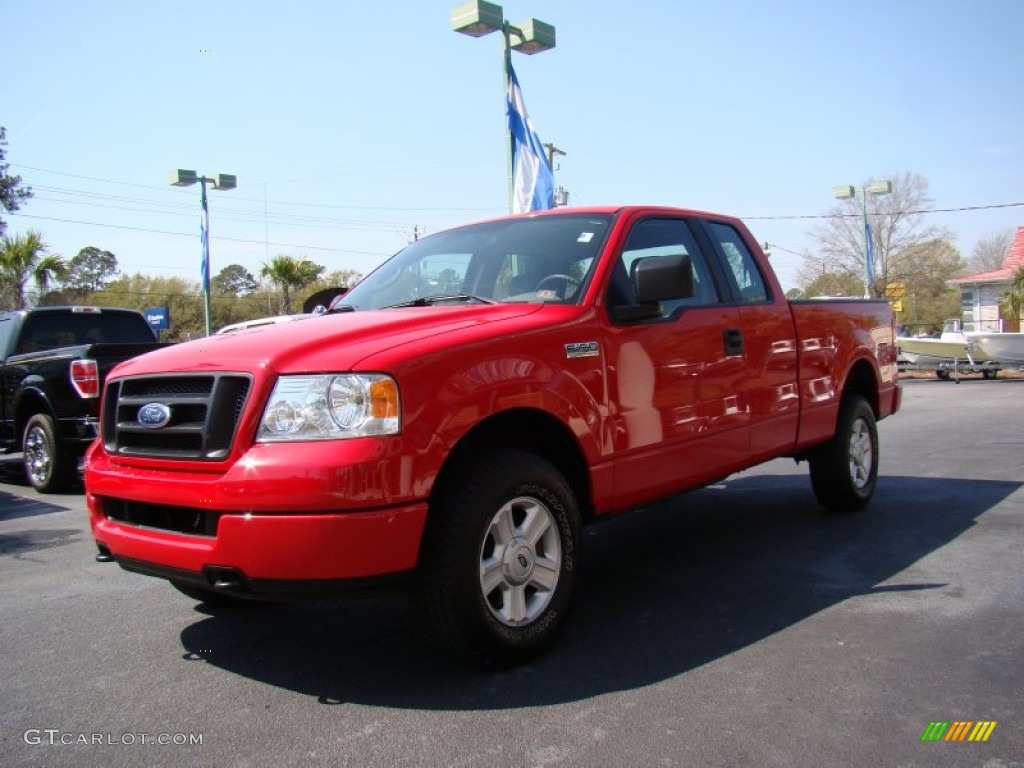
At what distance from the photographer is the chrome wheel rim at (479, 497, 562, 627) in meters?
3.29

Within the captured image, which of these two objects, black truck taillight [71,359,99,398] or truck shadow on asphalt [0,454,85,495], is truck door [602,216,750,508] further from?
truck shadow on asphalt [0,454,85,495]

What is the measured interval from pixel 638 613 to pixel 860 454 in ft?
9.29

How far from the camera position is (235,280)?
86.4m

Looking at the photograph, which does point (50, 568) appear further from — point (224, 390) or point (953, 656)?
point (953, 656)

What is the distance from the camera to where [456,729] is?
9.43 feet

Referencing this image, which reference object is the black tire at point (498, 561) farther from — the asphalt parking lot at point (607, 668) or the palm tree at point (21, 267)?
the palm tree at point (21, 267)

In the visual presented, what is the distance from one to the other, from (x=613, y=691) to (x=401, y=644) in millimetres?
1012

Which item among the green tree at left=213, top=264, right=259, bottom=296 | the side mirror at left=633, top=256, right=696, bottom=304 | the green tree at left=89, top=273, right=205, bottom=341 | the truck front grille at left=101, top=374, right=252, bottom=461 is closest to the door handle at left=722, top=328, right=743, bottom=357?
the side mirror at left=633, top=256, right=696, bottom=304

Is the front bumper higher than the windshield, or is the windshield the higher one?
the windshield

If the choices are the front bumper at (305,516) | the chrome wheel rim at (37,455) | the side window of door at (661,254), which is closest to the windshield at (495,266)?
the side window of door at (661,254)

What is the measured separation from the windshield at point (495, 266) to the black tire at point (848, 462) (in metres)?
2.57

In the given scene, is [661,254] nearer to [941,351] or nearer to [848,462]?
[848,462]

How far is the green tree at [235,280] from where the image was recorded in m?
84.9

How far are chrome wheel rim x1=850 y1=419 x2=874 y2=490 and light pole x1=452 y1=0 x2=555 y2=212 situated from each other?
30.0ft
